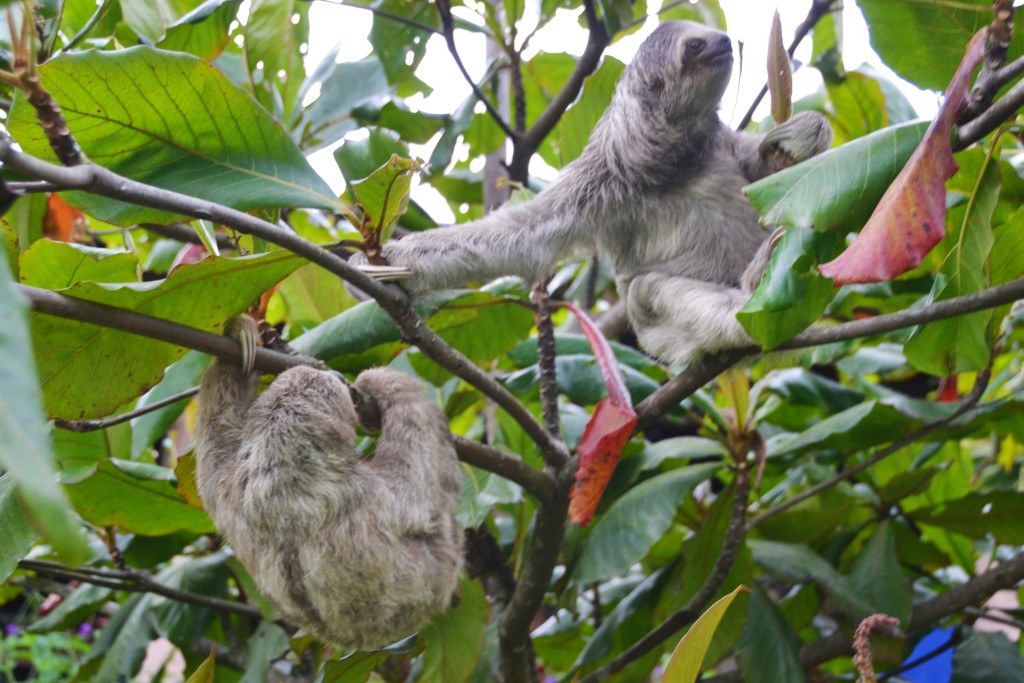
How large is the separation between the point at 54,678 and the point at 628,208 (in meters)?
4.13

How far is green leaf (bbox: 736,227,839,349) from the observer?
1862 mm

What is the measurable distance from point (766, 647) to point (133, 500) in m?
2.02

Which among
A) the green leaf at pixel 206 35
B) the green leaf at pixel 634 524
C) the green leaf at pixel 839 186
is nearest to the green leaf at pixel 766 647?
the green leaf at pixel 634 524

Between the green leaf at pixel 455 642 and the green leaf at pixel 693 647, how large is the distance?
1.00 metres

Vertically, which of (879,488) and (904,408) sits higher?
(904,408)

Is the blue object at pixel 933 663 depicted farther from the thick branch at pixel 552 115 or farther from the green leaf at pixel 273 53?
the green leaf at pixel 273 53

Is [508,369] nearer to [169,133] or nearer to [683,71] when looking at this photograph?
[683,71]

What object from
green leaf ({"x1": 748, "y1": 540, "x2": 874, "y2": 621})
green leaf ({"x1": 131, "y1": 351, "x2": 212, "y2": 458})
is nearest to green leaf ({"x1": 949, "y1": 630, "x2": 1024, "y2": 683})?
green leaf ({"x1": 748, "y1": 540, "x2": 874, "y2": 621})

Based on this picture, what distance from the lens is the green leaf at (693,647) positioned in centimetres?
164

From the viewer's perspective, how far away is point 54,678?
4844 millimetres

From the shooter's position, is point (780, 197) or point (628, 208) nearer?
point (780, 197)

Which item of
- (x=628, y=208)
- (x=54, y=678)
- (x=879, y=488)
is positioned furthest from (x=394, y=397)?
(x=54, y=678)

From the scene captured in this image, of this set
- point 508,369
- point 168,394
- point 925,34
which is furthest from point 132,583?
point 925,34

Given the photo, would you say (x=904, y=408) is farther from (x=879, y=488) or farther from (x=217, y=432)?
(x=217, y=432)
